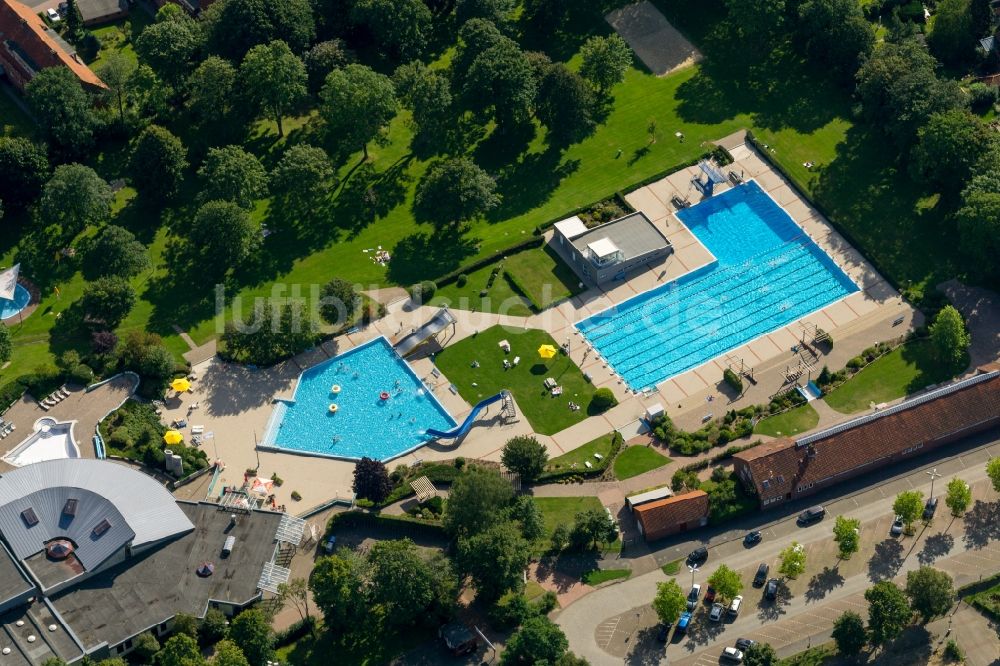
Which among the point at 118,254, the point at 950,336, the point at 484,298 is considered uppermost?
the point at 118,254

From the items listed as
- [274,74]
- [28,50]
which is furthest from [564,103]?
[28,50]

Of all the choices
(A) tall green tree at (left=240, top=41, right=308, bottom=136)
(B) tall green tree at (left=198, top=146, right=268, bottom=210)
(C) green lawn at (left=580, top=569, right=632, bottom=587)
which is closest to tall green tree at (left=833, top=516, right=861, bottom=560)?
(C) green lawn at (left=580, top=569, right=632, bottom=587)

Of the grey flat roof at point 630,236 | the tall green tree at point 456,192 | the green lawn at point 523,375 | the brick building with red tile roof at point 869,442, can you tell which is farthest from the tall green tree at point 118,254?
the brick building with red tile roof at point 869,442

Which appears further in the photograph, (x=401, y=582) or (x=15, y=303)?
(x=15, y=303)

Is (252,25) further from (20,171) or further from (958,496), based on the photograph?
(958,496)

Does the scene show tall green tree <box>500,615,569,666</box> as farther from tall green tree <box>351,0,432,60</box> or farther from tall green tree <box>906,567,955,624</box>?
tall green tree <box>351,0,432,60</box>

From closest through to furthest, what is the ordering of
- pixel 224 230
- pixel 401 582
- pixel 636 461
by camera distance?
pixel 401 582 → pixel 636 461 → pixel 224 230

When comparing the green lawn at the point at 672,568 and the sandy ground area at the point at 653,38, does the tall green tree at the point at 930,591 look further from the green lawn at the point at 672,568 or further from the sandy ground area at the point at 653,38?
the sandy ground area at the point at 653,38
